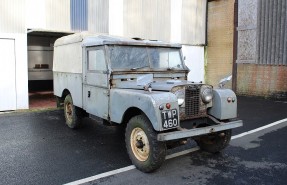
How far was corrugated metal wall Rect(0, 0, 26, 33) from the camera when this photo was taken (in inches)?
422

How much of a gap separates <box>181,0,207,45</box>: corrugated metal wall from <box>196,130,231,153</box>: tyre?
10315mm

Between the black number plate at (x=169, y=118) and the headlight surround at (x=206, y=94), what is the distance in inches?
34.5

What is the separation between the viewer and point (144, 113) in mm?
5148

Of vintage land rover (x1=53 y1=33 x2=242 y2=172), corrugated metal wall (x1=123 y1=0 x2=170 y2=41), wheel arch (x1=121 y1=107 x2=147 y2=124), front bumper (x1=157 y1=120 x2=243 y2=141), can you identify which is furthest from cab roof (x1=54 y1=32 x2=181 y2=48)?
corrugated metal wall (x1=123 y1=0 x2=170 y2=41)

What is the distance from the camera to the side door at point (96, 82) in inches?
247

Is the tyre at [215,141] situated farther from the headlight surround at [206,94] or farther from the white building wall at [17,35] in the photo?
the white building wall at [17,35]

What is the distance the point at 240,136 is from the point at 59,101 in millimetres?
5430

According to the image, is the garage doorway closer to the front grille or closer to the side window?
the side window

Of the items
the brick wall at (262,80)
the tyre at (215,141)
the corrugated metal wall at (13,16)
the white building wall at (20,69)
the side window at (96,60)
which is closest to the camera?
the tyre at (215,141)

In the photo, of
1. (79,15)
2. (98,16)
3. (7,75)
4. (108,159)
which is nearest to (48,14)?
(79,15)

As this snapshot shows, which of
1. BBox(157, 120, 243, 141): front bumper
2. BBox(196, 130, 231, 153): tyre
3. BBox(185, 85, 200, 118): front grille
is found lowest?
BBox(196, 130, 231, 153): tyre

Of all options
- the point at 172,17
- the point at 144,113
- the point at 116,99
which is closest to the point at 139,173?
the point at 144,113

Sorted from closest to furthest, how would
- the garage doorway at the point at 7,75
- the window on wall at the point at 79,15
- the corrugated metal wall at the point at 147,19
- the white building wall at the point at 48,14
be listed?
the garage doorway at the point at 7,75, the white building wall at the point at 48,14, the window on wall at the point at 79,15, the corrugated metal wall at the point at 147,19

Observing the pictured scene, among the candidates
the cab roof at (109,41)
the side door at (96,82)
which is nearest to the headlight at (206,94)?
the cab roof at (109,41)
